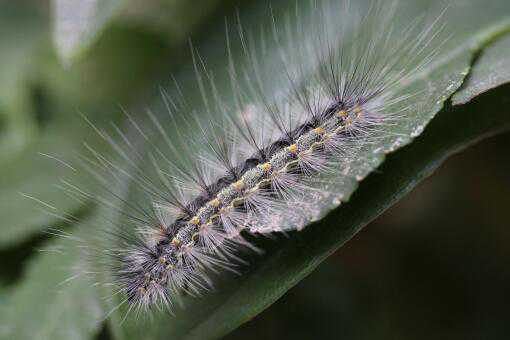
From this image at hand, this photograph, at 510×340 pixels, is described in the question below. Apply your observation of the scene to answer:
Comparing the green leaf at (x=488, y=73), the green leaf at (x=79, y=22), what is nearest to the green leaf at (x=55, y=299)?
the green leaf at (x=79, y=22)

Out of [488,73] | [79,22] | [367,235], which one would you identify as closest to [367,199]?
[488,73]

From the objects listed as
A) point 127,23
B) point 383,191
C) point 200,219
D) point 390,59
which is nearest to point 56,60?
point 127,23

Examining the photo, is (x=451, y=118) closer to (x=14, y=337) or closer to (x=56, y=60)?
(x=14, y=337)

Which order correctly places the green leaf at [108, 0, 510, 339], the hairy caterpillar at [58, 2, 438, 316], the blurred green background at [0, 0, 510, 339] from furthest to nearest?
1. the blurred green background at [0, 0, 510, 339]
2. the hairy caterpillar at [58, 2, 438, 316]
3. the green leaf at [108, 0, 510, 339]

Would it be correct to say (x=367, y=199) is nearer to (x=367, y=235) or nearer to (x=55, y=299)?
(x=367, y=235)

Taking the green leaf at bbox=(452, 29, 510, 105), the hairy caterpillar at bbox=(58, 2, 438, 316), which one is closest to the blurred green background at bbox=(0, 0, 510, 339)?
the hairy caterpillar at bbox=(58, 2, 438, 316)

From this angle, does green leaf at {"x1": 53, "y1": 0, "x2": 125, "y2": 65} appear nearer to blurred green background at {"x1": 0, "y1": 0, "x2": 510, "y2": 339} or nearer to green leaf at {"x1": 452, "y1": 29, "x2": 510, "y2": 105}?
blurred green background at {"x1": 0, "y1": 0, "x2": 510, "y2": 339}
